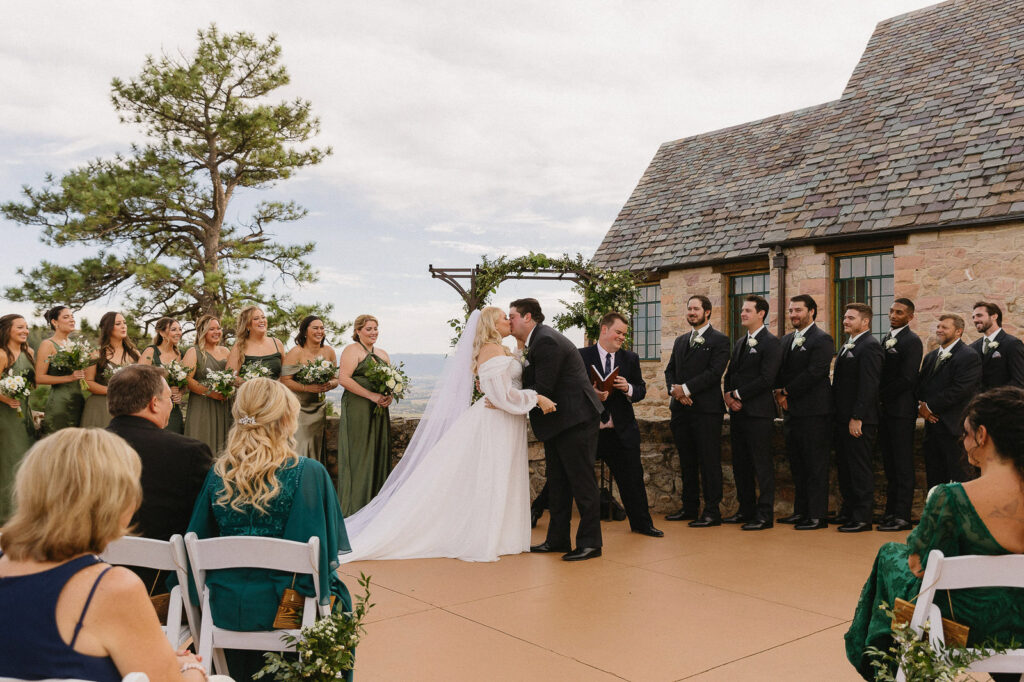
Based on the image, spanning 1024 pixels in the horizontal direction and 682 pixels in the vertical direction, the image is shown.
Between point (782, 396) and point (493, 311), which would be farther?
point (782, 396)

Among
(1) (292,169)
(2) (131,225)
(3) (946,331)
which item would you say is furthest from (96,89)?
(3) (946,331)

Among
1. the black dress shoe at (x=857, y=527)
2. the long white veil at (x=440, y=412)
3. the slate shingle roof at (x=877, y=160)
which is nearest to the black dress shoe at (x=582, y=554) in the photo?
the long white veil at (x=440, y=412)

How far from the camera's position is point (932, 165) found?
1227 centimetres

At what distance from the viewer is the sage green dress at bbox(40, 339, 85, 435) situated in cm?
745

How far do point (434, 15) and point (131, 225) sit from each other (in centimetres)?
961

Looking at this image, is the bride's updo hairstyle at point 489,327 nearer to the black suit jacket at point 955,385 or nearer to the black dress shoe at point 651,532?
the black dress shoe at point 651,532

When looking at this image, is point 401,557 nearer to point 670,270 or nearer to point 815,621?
point 815,621

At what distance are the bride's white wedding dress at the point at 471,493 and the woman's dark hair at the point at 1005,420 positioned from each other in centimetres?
380

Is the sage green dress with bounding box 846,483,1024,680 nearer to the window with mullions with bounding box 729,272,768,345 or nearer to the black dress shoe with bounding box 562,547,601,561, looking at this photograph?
the black dress shoe with bounding box 562,547,601,561

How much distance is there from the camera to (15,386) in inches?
274

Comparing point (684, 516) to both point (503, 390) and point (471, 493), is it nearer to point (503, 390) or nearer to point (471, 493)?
point (471, 493)

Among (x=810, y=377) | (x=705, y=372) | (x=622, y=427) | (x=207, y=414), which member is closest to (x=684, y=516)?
(x=622, y=427)

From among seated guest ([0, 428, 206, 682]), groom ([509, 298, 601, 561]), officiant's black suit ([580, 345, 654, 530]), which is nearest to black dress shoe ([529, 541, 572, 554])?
groom ([509, 298, 601, 561])

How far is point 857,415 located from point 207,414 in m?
6.36
